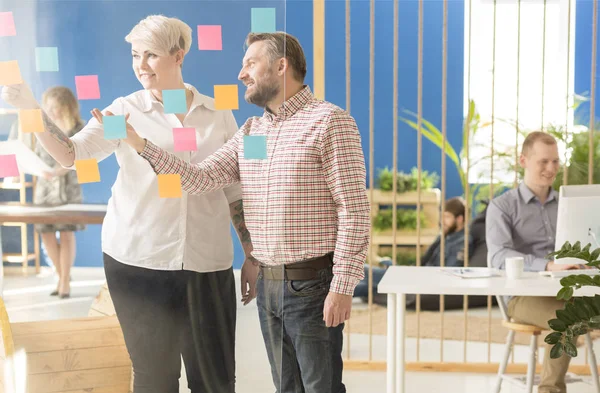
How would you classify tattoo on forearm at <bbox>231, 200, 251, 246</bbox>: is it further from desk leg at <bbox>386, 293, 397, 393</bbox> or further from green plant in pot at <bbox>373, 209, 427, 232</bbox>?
green plant in pot at <bbox>373, 209, 427, 232</bbox>

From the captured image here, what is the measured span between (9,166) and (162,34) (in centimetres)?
44

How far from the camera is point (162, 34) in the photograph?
1643mm

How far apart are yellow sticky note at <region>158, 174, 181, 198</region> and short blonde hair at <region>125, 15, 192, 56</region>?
269 millimetres

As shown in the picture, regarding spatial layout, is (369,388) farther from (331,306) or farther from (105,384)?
(105,384)

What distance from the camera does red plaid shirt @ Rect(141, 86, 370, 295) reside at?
186cm

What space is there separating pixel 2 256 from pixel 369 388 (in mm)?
2217

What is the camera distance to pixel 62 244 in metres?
1.66

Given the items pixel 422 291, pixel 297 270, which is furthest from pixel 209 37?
pixel 422 291

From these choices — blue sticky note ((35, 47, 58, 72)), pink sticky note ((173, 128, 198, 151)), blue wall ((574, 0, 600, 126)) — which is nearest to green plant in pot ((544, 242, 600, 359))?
pink sticky note ((173, 128, 198, 151))

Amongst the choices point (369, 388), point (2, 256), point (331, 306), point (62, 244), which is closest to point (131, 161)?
point (62, 244)

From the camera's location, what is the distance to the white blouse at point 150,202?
1634 mm

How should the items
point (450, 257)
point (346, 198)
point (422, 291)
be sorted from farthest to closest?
point (450, 257), point (422, 291), point (346, 198)

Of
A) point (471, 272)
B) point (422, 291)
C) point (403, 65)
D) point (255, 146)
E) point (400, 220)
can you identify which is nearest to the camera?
point (255, 146)

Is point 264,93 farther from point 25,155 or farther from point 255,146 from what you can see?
point 25,155
